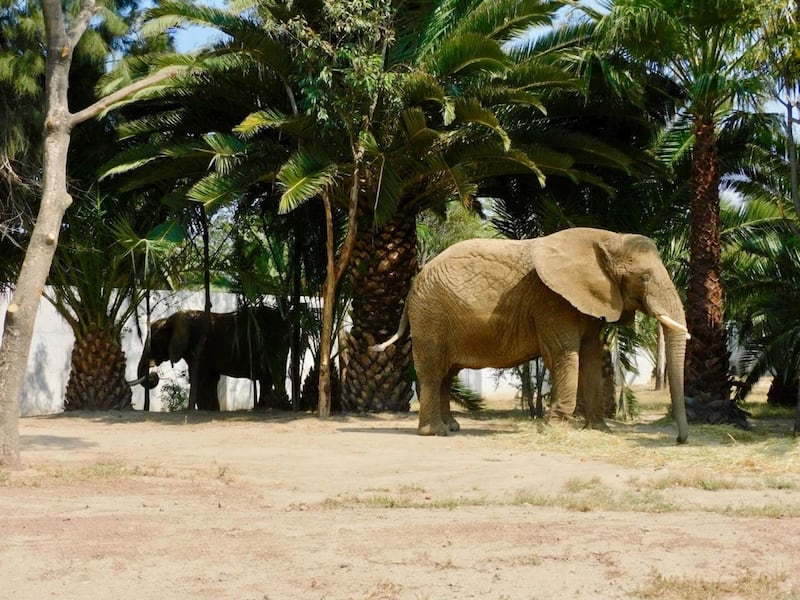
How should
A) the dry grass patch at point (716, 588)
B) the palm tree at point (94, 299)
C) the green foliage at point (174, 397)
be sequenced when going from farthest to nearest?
the green foliage at point (174, 397)
the palm tree at point (94, 299)
the dry grass patch at point (716, 588)

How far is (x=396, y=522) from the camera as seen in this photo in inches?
283

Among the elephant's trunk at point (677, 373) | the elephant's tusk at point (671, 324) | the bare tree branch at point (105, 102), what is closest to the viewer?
the bare tree branch at point (105, 102)

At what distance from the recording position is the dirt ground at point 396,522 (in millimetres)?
5766

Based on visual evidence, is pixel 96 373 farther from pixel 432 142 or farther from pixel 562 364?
pixel 562 364

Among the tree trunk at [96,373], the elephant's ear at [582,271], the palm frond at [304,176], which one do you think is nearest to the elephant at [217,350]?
the tree trunk at [96,373]

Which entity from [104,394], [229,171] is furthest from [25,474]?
[104,394]

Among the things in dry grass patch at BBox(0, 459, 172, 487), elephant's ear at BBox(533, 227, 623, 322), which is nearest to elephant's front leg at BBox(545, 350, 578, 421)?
elephant's ear at BBox(533, 227, 623, 322)

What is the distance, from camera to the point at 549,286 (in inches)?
473

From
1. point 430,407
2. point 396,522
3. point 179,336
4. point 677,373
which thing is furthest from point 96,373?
point 396,522

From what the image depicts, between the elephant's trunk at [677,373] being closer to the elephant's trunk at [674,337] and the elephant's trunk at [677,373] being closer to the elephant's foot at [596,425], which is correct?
the elephant's trunk at [674,337]

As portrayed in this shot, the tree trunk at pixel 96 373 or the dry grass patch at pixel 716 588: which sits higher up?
the tree trunk at pixel 96 373

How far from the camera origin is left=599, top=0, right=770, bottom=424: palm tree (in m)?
14.0

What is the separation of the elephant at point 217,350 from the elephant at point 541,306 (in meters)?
6.45

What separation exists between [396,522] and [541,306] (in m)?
5.68
